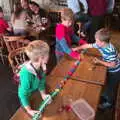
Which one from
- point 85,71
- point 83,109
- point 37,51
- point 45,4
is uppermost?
point 45,4

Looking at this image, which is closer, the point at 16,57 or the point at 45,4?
the point at 16,57

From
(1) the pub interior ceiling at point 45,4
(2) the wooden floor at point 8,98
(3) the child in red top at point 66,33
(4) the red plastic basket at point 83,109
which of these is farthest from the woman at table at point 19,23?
(4) the red plastic basket at point 83,109

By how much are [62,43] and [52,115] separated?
44.0 inches

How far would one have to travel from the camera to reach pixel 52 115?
1.83 metres

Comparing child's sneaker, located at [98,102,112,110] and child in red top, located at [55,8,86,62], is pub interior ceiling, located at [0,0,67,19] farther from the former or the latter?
child's sneaker, located at [98,102,112,110]

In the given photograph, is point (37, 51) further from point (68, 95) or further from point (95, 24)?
point (95, 24)

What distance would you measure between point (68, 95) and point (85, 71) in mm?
A: 482

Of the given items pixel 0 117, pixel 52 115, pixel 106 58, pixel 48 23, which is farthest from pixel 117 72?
pixel 48 23

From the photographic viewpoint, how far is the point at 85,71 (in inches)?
97.4

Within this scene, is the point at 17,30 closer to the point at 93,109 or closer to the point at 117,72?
the point at 117,72

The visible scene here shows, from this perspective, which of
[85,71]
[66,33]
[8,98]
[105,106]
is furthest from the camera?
[8,98]

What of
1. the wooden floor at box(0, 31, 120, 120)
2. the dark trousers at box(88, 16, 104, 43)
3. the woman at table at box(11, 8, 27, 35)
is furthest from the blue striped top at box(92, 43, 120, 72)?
the woman at table at box(11, 8, 27, 35)

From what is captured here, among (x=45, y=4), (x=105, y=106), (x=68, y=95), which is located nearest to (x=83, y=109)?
(x=68, y=95)

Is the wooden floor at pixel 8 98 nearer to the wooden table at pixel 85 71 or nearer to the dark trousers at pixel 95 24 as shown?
the wooden table at pixel 85 71
